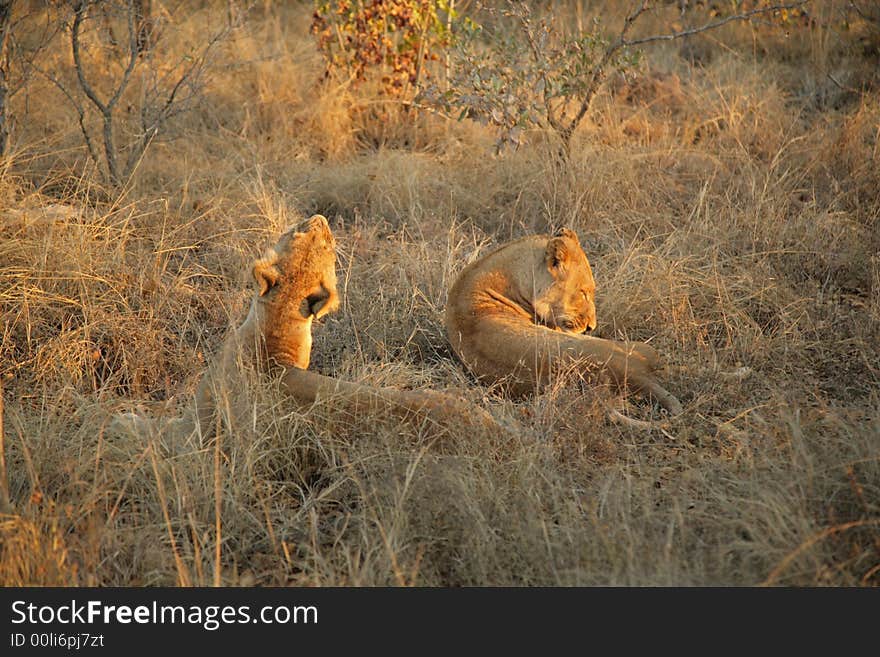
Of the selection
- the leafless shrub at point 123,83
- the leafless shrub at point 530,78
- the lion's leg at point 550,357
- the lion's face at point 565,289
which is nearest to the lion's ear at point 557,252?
the lion's face at point 565,289

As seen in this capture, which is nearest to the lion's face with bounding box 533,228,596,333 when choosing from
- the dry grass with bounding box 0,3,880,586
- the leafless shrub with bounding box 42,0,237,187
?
the dry grass with bounding box 0,3,880,586

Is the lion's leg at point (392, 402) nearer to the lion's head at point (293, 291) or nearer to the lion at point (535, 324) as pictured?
the lion's head at point (293, 291)

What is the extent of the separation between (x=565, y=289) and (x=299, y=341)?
163 centimetres

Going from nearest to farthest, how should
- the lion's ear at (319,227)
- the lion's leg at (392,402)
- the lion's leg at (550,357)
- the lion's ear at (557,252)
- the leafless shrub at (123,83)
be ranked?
the lion's leg at (392,402)
the lion's ear at (319,227)
the lion's leg at (550,357)
the lion's ear at (557,252)
the leafless shrub at (123,83)

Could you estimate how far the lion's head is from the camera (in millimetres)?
4266

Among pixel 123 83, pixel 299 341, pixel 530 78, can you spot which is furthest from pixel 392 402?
pixel 530 78

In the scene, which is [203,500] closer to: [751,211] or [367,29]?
[751,211]

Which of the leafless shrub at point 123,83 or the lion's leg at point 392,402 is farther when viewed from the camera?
the leafless shrub at point 123,83

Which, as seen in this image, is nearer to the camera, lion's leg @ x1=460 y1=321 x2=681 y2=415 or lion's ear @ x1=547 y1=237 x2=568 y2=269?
lion's leg @ x1=460 y1=321 x2=681 y2=415

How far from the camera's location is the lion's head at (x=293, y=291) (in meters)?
4.27

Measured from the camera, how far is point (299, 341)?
171 inches

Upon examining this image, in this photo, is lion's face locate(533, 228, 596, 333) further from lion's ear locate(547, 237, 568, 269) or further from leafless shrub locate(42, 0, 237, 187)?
leafless shrub locate(42, 0, 237, 187)

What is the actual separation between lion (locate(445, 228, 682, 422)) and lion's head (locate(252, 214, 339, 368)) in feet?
3.10

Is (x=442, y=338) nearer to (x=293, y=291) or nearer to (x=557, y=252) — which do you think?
(x=557, y=252)
